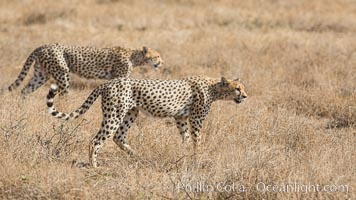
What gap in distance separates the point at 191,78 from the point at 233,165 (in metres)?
1.60

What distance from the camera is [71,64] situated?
7691 millimetres

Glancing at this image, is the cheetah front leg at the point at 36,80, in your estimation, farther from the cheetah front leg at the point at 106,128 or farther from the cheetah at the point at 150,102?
the cheetah front leg at the point at 106,128

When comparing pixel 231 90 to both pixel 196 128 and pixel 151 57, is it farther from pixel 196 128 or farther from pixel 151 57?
pixel 151 57

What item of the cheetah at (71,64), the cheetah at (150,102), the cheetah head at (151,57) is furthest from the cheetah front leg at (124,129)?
the cheetah head at (151,57)

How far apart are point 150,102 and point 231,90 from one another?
2.98 ft

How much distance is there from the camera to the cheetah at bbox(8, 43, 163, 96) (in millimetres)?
7594

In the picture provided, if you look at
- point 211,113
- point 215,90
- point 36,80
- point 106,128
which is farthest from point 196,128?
point 36,80

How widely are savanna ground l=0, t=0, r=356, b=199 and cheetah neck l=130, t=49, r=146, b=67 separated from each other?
74cm

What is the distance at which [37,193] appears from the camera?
4242 millimetres

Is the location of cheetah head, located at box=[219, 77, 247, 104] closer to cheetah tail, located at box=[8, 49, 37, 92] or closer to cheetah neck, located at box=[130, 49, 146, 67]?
cheetah neck, located at box=[130, 49, 146, 67]

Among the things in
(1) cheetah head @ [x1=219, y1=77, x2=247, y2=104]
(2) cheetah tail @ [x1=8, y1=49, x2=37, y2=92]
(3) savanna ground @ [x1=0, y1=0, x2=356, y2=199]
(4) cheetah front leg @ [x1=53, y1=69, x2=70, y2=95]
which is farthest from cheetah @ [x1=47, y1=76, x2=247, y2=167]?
(2) cheetah tail @ [x1=8, y1=49, x2=37, y2=92]

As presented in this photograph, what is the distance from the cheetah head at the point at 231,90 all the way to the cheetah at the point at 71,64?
2.10 meters

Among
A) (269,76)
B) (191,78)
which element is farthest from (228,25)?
(191,78)

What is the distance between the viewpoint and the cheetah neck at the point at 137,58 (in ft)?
26.1
